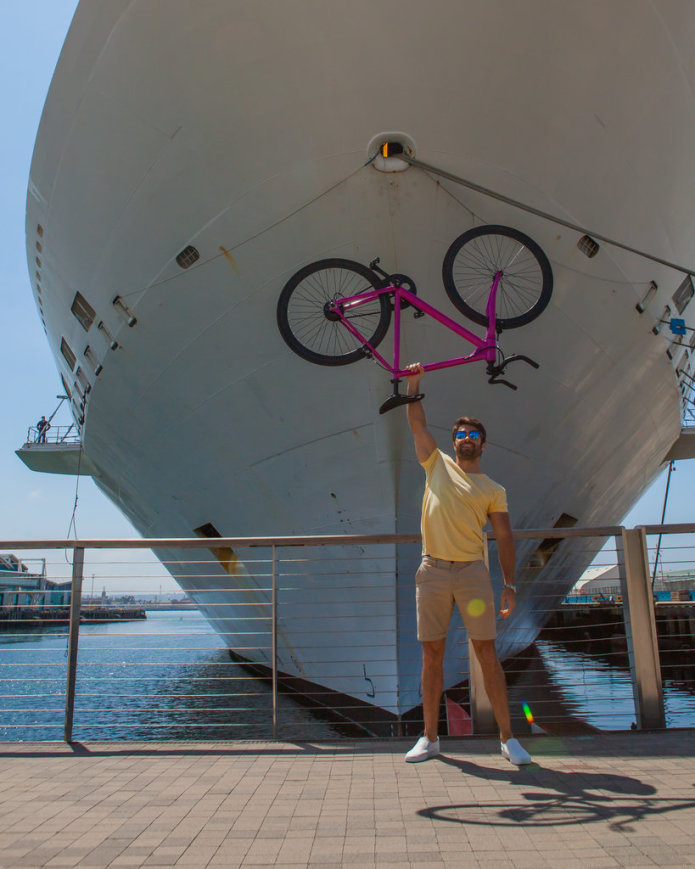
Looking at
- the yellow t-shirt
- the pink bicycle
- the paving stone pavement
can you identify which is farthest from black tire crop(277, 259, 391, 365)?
the paving stone pavement

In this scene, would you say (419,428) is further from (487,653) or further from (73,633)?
(73,633)

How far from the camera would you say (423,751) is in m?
2.93

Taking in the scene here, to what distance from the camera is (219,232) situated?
18.1ft

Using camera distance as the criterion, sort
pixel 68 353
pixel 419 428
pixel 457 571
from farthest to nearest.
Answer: pixel 68 353 < pixel 419 428 < pixel 457 571

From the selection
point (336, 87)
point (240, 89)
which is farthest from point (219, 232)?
point (336, 87)

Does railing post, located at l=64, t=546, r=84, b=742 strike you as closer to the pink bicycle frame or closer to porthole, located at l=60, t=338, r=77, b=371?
the pink bicycle frame

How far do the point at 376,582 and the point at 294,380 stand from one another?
75.0 inches

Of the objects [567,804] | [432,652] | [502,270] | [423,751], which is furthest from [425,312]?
[567,804]

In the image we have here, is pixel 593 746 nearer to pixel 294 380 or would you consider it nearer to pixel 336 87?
pixel 294 380

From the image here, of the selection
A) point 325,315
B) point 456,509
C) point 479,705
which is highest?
point 325,315

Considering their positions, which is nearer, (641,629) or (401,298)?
(641,629)

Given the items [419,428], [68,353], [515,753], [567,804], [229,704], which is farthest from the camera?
[229,704]

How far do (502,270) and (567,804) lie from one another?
396 cm

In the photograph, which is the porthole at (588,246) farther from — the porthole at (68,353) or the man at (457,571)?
the porthole at (68,353)
